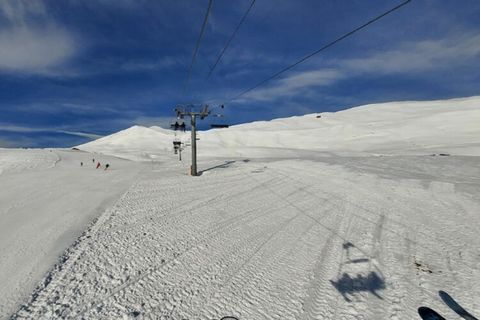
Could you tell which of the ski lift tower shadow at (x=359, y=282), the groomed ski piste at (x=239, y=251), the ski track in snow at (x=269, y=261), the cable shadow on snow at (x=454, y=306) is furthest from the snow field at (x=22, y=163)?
the cable shadow on snow at (x=454, y=306)

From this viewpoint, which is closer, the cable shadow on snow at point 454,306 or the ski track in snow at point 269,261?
the cable shadow on snow at point 454,306

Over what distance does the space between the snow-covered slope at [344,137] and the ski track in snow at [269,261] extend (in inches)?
1200

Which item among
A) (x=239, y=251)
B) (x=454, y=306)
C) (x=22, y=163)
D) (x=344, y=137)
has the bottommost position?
(x=22, y=163)

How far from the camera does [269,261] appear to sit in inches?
237

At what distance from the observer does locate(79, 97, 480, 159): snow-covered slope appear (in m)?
43.9

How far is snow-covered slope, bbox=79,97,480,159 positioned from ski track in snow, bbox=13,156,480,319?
30470 millimetres

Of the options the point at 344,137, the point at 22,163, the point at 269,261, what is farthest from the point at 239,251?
the point at 344,137

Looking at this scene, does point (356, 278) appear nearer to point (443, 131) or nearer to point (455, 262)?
point (455, 262)

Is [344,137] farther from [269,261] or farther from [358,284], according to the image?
[358,284]

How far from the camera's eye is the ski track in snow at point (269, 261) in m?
4.41

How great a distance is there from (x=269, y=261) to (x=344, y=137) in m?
58.9

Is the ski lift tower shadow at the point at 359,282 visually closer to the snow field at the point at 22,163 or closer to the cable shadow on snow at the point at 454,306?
the cable shadow on snow at the point at 454,306

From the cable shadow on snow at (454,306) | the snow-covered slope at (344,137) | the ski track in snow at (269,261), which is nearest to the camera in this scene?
the cable shadow on snow at (454,306)

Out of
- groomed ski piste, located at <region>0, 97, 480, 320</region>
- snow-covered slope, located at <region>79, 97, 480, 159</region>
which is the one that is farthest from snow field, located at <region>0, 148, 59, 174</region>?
snow-covered slope, located at <region>79, 97, 480, 159</region>
